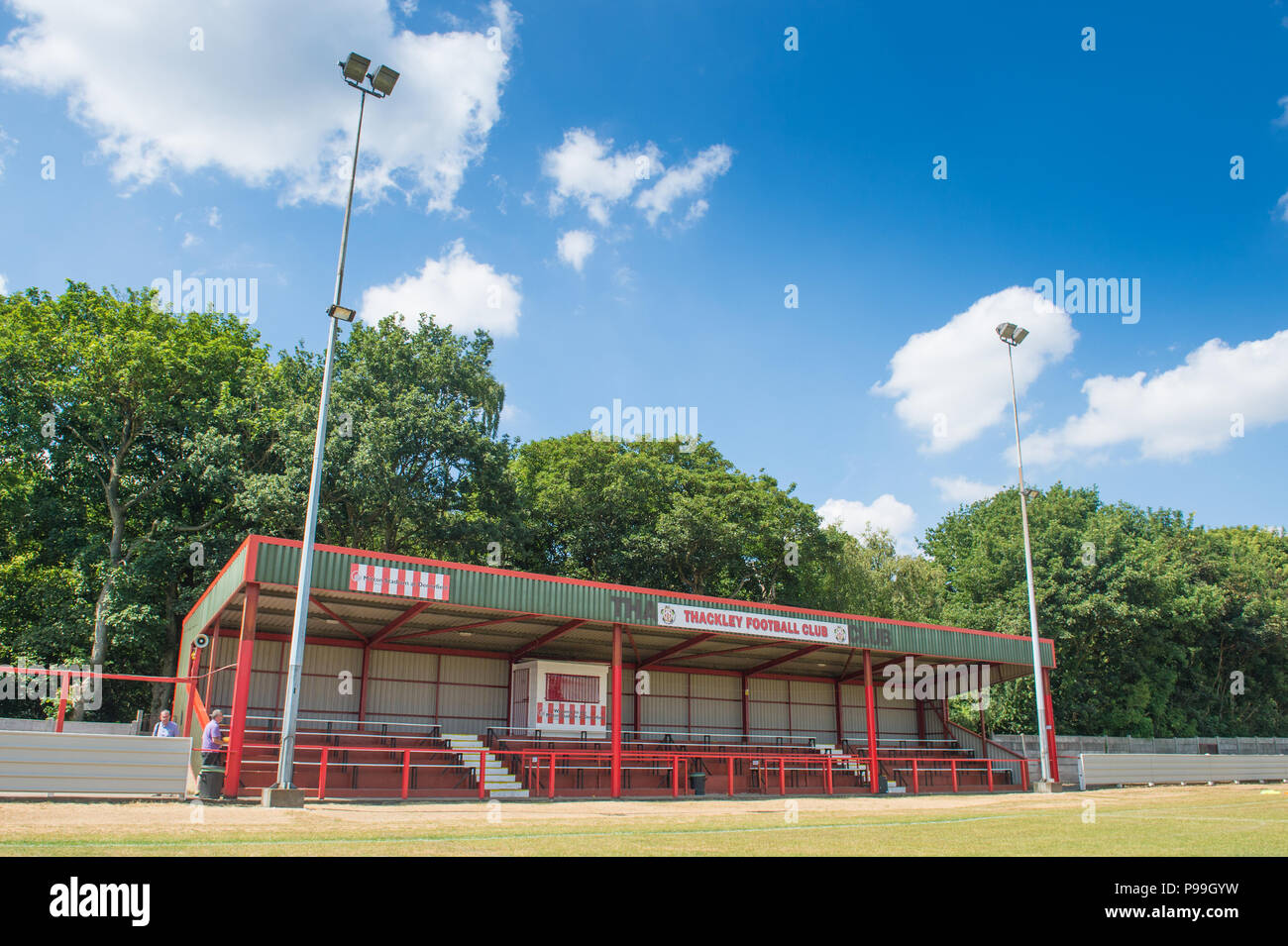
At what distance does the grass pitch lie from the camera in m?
9.23

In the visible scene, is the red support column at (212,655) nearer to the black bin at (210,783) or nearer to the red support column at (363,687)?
the red support column at (363,687)

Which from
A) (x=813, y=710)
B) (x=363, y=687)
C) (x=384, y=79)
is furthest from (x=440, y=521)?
(x=384, y=79)

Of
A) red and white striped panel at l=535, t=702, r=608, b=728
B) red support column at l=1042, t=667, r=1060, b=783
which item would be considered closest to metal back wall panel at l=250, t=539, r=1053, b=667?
red support column at l=1042, t=667, r=1060, b=783

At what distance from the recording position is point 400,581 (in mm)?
19391

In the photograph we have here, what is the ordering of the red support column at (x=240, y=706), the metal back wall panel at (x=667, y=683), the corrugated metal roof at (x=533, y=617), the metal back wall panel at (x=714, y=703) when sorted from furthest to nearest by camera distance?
the metal back wall panel at (x=714, y=703) → the metal back wall panel at (x=667, y=683) → the corrugated metal roof at (x=533, y=617) → the red support column at (x=240, y=706)

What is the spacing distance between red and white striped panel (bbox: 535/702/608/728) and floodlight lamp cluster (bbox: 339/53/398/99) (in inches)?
681

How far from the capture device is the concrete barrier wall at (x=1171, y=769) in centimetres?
3047

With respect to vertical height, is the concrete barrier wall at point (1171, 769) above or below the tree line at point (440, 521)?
below

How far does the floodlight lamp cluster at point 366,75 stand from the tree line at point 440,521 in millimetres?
19029

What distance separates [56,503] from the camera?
36531mm

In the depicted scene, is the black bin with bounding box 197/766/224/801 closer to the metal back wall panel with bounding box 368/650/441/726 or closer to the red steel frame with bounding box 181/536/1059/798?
the red steel frame with bounding box 181/536/1059/798

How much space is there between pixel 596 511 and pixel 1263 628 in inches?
1623

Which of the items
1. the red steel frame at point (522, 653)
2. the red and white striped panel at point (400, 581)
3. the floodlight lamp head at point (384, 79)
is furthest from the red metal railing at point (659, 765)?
the floodlight lamp head at point (384, 79)
